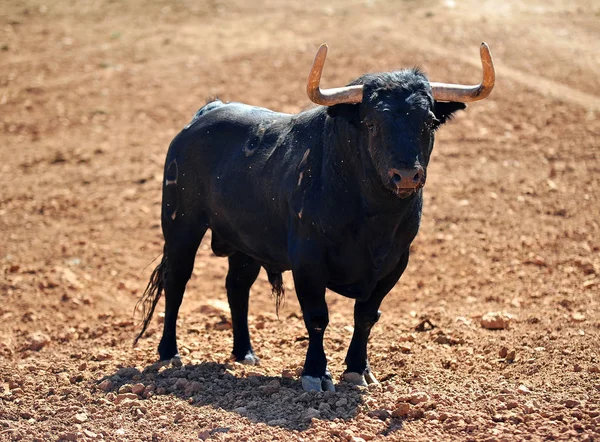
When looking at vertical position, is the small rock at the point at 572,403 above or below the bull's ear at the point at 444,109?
below

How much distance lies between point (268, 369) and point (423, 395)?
6.79 feet

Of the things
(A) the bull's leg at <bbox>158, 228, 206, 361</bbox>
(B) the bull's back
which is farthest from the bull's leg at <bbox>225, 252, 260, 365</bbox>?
(B) the bull's back

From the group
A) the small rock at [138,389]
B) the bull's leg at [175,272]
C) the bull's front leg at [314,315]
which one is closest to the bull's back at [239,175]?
the bull's leg at [175,272]

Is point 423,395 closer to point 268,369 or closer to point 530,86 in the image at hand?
point 268,369

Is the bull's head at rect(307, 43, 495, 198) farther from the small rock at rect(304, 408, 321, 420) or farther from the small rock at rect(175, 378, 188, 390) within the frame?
the small rock at rect(175, 378, 188, 390)

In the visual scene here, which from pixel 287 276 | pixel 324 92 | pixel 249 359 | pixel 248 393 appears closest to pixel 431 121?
pixel 324 92

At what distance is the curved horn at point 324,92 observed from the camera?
7770mm

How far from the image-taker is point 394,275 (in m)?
8.48

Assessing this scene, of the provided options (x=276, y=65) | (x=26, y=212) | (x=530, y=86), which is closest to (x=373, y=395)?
(x=26, y=212)

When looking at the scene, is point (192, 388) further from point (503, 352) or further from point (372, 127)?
point (503, 352)

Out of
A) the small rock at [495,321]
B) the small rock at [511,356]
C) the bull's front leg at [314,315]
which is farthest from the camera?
the small rock at [495,321]

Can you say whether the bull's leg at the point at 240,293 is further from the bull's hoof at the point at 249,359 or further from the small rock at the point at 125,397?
the small rock at the point at 125,397

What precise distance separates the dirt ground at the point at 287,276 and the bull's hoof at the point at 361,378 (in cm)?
18

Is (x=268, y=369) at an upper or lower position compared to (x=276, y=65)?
lower
